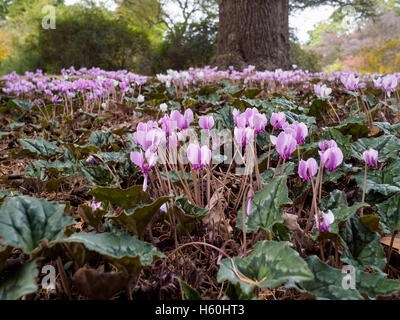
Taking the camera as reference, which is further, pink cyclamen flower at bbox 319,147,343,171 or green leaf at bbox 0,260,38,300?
pink cyclamen flower at bbox 319,147,343,171

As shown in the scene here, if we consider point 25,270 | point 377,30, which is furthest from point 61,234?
point 377,30

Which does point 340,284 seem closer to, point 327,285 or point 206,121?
point 327,285

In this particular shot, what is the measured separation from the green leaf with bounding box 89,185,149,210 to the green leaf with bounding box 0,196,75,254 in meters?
0.16

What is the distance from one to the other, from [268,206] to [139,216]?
43 centimetres

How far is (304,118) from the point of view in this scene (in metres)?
1.92

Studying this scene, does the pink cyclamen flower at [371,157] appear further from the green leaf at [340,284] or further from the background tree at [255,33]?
the background tree at [255,33]

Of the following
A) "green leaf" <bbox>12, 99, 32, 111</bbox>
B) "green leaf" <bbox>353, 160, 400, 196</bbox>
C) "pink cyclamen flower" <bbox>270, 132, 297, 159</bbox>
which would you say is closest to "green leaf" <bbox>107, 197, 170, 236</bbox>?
"pink cyclamen flower" <bbox>270, 132, 297, 159</bbox>

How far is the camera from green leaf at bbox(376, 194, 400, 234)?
1.07 m

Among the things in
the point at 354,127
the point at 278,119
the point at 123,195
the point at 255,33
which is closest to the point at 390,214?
the point at 278,119

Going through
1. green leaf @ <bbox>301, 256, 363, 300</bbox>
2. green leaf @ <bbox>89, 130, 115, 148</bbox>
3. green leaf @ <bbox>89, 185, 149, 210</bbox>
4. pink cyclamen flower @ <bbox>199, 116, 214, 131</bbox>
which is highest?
pink cyclamen flower @ <bbox>199, 116, 214, 131</bbox>

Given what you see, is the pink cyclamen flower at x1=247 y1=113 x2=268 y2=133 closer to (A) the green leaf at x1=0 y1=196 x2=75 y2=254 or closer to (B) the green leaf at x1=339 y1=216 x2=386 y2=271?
(B) the green leaf at x1=339 y1=216 x2=386 y2=271
